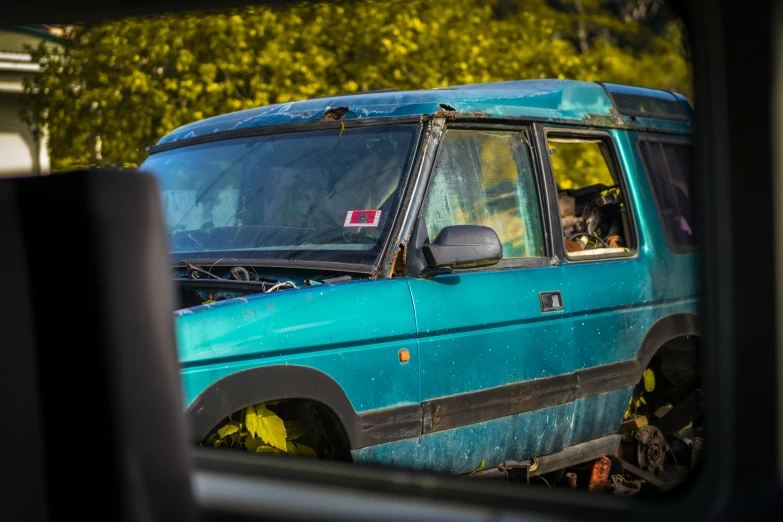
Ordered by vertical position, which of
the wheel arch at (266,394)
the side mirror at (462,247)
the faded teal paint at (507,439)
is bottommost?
the faded teal paint at (507,439)

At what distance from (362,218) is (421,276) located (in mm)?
333

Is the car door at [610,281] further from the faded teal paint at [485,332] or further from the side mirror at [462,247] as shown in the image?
the side mirror at [462,247]

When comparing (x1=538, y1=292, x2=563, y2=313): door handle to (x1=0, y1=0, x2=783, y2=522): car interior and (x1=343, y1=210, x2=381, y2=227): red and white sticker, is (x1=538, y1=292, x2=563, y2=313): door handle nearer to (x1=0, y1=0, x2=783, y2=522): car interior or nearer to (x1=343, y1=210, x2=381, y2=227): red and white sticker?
(x1=343, y1=210, x2=381, y2=227): red and white sticker

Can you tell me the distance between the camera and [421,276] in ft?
11.7

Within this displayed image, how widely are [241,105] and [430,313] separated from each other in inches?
217

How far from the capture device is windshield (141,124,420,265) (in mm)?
3684

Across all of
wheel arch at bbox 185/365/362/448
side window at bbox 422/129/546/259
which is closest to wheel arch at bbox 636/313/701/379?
side window at bbox 422/129/546/259

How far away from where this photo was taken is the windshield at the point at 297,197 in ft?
12.1

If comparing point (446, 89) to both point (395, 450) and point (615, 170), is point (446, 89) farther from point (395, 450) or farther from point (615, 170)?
point (395, 450)

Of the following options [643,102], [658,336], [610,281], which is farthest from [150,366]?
[643,102]

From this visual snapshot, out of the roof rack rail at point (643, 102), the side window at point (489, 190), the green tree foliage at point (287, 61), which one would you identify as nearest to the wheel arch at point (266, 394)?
the side window at point (489, 190)

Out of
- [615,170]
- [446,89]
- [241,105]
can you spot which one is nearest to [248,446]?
[446,89]

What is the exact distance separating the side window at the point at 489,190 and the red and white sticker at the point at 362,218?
0.19m

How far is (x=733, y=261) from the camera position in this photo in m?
1.25
